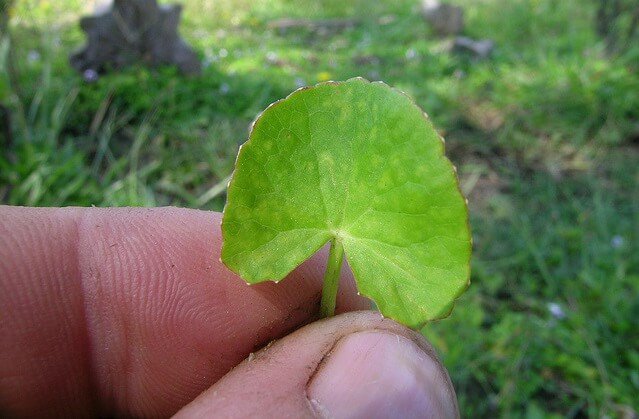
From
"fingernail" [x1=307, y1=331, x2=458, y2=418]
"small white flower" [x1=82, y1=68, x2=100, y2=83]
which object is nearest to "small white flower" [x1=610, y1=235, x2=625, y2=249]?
"fingernail" [x1=307, y1=331, x2=458, y2=418]

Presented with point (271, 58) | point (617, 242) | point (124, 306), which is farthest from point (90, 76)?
point (617, 242)

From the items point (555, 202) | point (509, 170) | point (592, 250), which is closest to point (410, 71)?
point (509, 170)

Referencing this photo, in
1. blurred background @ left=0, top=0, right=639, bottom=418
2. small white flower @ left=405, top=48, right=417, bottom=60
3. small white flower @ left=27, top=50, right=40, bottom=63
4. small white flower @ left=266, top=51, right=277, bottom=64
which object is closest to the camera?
blurred background @ left=0, top=0, right=639, bottom=418

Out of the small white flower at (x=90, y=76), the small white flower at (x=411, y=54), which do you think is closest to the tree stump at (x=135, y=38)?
the small white flower at (x=90, y=76)

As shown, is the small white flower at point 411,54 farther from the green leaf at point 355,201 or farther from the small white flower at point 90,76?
the green leaf at point 355,201

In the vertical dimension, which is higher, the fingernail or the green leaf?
the green leaf

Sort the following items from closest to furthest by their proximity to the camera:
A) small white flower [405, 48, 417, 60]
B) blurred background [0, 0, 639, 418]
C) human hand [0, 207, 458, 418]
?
human hand [0, 207, 458, 418], blurred background [0, 0, 639, 418], small white flower [405, 48, 417, 60]

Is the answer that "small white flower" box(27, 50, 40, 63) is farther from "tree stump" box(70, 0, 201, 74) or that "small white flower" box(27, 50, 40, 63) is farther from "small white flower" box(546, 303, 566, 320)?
"small white flower" box(546, 303, 566, 320)
